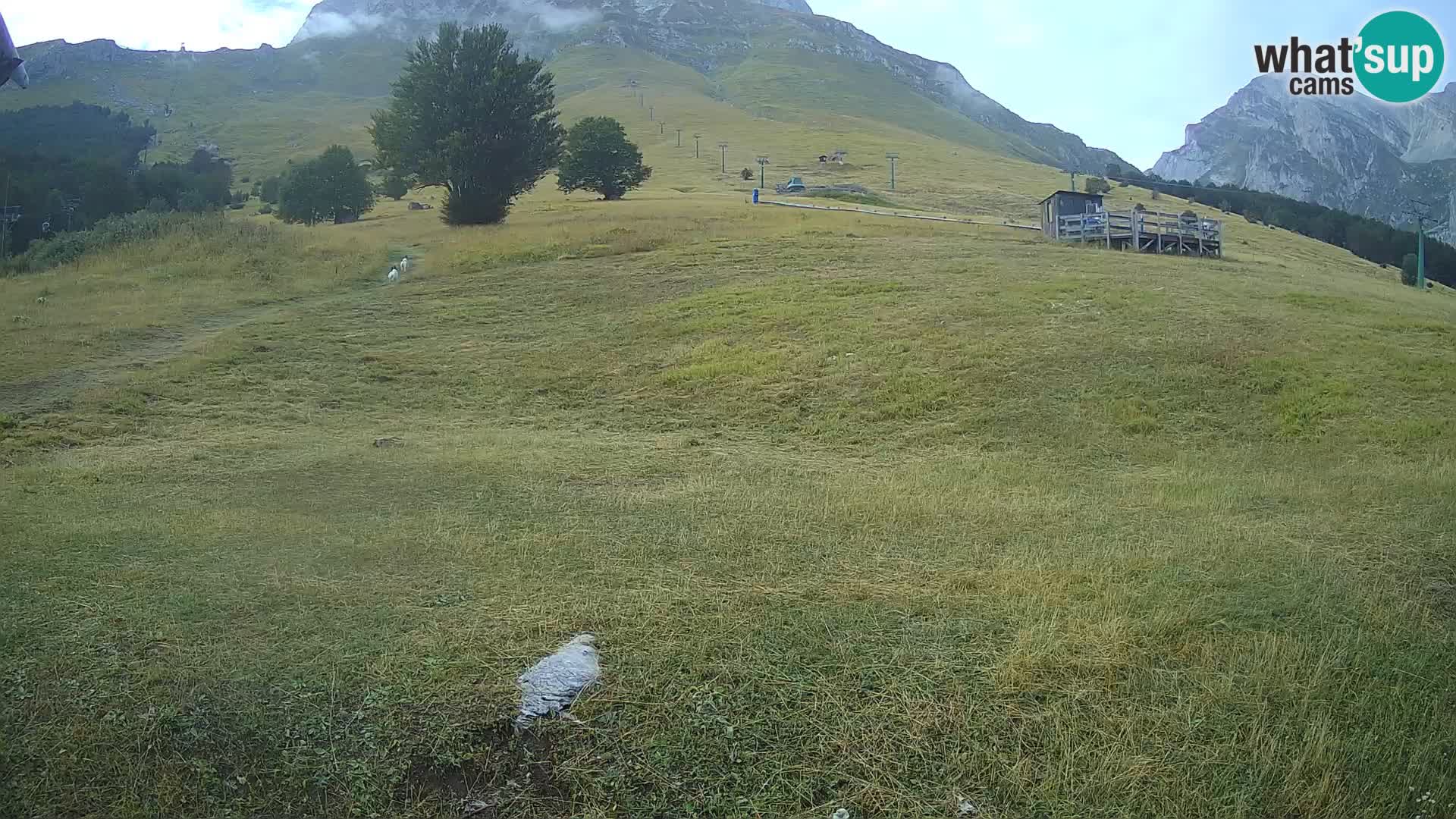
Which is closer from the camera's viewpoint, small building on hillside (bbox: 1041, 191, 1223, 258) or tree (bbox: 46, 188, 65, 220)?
small building on hillside (bbox: 1041, 191, 1223, 258)

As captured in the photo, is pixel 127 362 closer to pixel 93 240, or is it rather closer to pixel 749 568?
pixel 749 568

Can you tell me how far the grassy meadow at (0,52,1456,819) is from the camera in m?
5.02

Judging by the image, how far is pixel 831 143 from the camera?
11081 cm

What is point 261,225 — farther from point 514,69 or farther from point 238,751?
point 238,751

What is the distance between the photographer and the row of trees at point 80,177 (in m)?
50.1

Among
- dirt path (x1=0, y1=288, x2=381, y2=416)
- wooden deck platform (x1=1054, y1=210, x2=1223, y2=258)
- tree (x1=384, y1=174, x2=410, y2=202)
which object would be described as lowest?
dirt path (x1=0, y1=288, x2=381, y2=416)

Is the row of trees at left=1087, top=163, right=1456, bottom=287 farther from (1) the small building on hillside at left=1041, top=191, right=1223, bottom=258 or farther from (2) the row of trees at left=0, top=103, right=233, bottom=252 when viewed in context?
(2) the row of trees at left=0, top=103, right=233, bottom=252

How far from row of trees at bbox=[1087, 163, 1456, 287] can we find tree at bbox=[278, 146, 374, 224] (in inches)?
2630

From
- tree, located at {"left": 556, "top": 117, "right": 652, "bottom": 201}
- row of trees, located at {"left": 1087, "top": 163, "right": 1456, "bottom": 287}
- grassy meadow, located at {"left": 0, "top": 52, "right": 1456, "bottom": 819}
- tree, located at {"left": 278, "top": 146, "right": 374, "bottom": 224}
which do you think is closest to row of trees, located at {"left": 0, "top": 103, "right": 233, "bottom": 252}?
tree, located at {"left": 278, "top": 146, "right": 374, "bottom": 224}

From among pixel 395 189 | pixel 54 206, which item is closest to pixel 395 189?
pixel 395 189

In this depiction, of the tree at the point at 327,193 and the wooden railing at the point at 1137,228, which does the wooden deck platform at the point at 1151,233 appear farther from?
the tree at the point at 327,193

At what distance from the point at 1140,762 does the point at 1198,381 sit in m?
12.3

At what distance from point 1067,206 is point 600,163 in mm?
32193

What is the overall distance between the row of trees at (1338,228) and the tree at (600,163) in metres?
50.3
